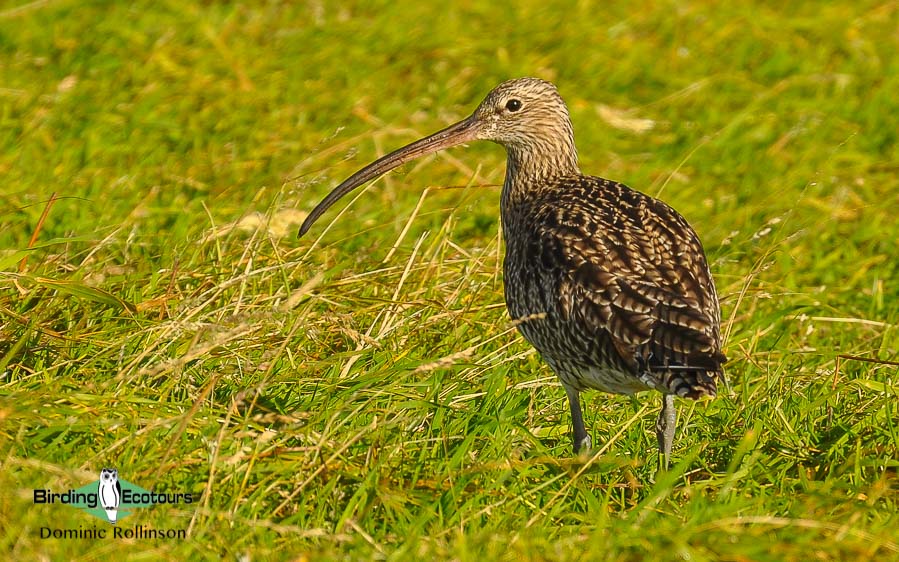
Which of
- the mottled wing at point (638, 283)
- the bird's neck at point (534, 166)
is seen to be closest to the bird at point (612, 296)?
the mottled wing at point (638, 283)

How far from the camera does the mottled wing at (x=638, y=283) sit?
525 cm

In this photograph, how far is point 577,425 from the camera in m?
5.83

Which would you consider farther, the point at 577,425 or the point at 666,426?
the point at 577,425

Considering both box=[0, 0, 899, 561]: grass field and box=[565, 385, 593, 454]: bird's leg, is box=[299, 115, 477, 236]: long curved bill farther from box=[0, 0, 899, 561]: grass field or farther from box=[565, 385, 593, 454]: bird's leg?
box=[565, 385, 593, 454]: bird's leg

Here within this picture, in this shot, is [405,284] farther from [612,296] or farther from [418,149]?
[612,296]

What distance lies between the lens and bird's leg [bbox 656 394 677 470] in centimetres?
562

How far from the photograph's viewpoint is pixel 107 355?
19.0 feet

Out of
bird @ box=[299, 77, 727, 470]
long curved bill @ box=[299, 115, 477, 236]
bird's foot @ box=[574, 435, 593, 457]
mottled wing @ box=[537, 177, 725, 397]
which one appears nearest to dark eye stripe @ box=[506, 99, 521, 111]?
long curved bill @ box=[299, 115, 477, 236]

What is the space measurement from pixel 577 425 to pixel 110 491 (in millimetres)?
2008

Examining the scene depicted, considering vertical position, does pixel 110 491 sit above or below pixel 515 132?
below

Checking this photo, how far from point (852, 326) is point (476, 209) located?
7.79 ft

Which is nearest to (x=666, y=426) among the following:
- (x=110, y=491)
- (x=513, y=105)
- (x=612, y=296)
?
(x=612, y=296)

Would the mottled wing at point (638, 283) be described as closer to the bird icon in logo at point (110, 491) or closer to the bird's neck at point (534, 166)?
the bird's neck at point (534, 166)

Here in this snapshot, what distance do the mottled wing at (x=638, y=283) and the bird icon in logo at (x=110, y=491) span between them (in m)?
1.92
